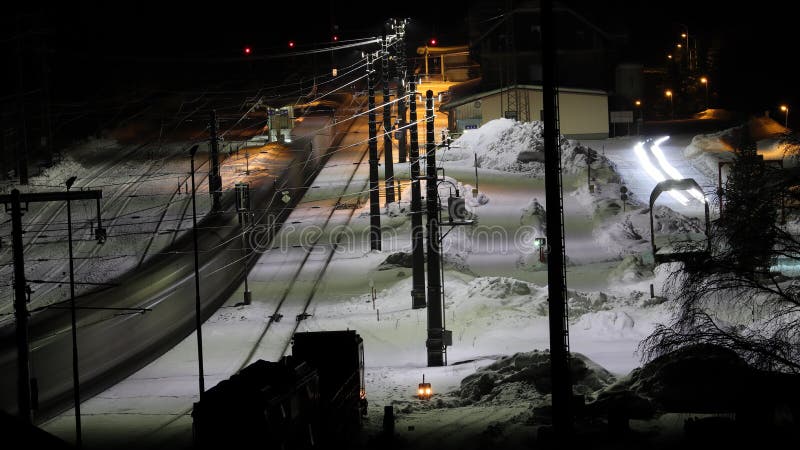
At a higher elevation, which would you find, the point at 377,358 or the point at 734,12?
the point at 734,12

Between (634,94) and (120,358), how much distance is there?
5314 cm

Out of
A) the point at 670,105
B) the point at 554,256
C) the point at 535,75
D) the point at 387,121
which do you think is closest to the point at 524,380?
the point at 554,256

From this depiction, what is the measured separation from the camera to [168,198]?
163 ft

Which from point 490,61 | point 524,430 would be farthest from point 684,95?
point 524,430

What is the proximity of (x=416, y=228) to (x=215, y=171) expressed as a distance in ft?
48.7

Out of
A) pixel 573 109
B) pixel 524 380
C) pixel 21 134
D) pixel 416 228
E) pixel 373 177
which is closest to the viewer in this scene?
pixel 524 380

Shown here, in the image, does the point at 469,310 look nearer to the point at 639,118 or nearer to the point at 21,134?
the point at 21,134

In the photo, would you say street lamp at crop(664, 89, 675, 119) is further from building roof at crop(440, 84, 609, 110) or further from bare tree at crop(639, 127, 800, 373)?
bare tree at crop(639, 127, 800, 373)

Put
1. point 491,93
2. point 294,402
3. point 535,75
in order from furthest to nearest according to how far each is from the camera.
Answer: point 535,75 < point 491,93 < point 294,402

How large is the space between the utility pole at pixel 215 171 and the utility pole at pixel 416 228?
11697 mm

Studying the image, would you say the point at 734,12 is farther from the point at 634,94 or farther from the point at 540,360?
the point at 540,360

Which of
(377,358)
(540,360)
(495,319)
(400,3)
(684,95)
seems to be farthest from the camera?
(400,3)

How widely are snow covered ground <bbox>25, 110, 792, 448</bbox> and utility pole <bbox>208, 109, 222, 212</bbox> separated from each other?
3744 millimetres

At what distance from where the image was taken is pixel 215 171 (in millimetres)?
43688
